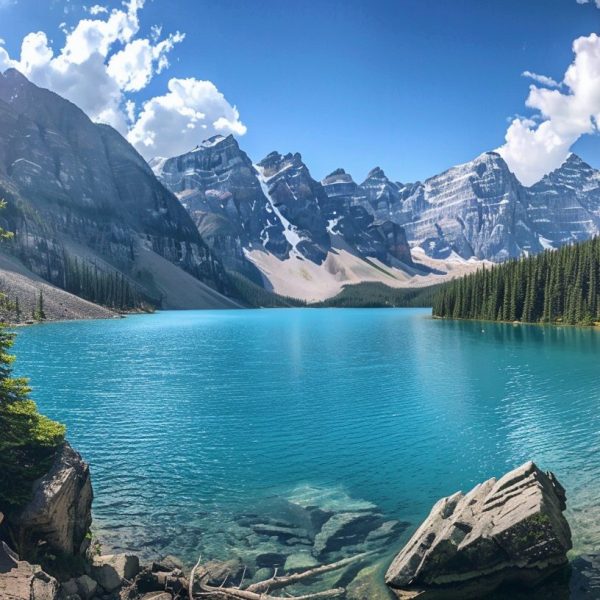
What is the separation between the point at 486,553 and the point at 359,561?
15.1ft

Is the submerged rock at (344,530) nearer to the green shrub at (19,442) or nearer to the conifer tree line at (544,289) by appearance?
the green shrub at (19,442)

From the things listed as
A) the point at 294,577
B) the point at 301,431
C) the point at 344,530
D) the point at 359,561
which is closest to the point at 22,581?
the point at 294,577

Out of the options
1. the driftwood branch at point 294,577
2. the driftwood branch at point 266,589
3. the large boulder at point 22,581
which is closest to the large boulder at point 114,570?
the driftwood branch at point 266,589

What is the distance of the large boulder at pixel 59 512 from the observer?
14344 mm

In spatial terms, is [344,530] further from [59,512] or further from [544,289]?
[544,289]

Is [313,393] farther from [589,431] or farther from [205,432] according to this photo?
[589,431]

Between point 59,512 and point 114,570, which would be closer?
point 59,512

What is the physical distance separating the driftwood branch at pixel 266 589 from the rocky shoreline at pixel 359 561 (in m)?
0.04

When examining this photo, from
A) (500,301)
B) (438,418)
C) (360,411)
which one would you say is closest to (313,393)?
(360,411)

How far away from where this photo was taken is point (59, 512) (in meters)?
15.0

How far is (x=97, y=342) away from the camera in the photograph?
93375mm

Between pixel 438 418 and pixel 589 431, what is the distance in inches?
417

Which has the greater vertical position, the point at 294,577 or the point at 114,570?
the point at 114,570

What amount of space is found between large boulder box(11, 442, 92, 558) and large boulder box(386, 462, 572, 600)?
34.6ft
